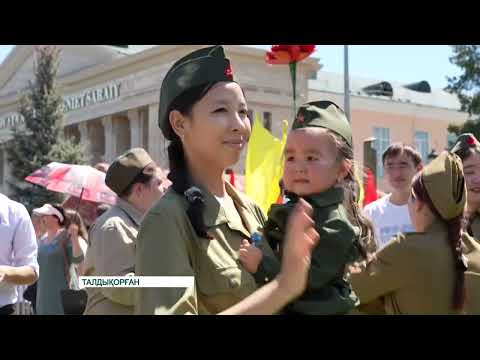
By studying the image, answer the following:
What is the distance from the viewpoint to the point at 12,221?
4137mm

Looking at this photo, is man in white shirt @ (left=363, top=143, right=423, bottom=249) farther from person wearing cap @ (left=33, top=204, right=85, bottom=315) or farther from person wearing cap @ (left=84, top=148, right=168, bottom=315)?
person wearing cap @ (left=33, top=204, right=85, bottom=315)

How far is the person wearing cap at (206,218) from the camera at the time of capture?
5.65 feet

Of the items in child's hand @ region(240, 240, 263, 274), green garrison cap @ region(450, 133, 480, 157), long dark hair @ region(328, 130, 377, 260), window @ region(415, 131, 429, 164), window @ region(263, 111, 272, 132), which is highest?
window @ region(263, 111, 272, 132)

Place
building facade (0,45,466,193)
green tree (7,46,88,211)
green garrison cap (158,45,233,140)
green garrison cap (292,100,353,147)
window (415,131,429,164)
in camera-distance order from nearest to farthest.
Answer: green garrison cap (158,45,233,140) → green garrison cap (292,100,353,147) → building facade (0,45,466,193) → green tree (7,46,88,211) → window (415,131,429,164)

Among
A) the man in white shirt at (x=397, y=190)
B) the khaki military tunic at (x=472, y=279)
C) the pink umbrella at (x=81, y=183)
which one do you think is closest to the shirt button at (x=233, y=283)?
the khaki military tunic at (x=472, y=279)

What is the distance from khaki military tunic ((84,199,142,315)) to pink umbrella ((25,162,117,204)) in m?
3.40

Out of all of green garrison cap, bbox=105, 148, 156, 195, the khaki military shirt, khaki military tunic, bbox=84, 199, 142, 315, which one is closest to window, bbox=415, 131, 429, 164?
green garrison cap, bbox=105, 148, 156, 195

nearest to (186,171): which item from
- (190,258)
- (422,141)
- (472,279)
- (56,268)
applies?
(190,258)

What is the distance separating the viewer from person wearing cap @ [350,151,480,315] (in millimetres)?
2506

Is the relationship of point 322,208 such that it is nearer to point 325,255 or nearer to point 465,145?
point 325,255
